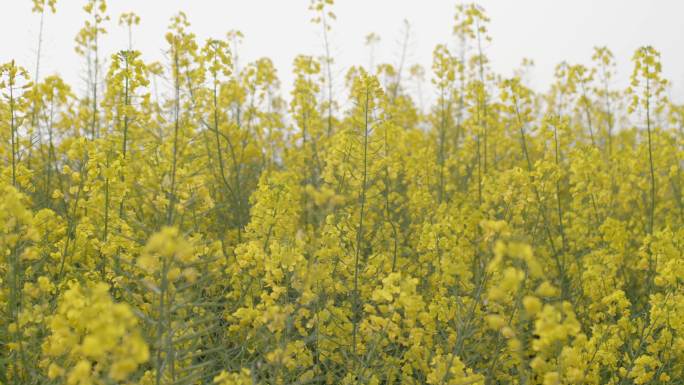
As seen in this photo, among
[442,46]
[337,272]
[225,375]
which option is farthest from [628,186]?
[225,375]

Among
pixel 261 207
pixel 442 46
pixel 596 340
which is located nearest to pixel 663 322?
pixel 596 340

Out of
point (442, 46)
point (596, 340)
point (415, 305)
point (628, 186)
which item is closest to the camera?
point (415, 305)

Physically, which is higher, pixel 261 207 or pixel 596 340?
pixel 261 207

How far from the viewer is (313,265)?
108 inches

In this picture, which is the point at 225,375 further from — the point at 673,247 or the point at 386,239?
the point at 673,247

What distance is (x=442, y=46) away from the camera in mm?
6414

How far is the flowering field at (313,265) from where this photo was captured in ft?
6.98

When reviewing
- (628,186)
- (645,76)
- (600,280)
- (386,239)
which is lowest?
(600,280)

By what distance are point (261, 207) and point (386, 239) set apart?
1.31 m

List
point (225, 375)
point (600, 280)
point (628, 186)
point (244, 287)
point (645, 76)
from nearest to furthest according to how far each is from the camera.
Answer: point (225, 375) < point (244, 287) < point (600, 280) < point (645, 76) < point (628, 186)

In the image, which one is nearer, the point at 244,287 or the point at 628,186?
the point at 244,287

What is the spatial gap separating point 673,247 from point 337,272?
1.98 meters

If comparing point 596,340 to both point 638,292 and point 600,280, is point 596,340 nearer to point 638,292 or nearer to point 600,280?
point 600,280

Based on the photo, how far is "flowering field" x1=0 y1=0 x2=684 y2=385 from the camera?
6.98 ft
